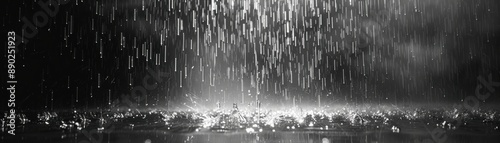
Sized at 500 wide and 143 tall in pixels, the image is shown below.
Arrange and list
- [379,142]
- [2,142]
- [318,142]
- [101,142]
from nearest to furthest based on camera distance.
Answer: [2,142] < [101,142] < [318,142] < [379,142]

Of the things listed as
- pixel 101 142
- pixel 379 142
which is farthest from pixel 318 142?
pixel 101 142

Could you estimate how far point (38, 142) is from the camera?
175 metres

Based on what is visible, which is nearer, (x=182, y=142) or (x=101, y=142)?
(x=101, y=142)

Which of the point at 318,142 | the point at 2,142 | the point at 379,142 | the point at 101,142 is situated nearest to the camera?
the point at 2,142

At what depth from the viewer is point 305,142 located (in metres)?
182

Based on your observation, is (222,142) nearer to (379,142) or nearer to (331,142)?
(331,142)

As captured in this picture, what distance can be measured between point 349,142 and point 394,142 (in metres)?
25.5

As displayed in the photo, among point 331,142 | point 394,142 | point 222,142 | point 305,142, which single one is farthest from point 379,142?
point 222,142

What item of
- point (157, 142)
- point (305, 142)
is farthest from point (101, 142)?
point (305, 142)

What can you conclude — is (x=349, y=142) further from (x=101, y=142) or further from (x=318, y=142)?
(x=101, y=142)

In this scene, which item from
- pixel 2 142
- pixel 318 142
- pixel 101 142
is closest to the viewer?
pixel 2 142

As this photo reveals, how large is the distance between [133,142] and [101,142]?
44.4ft

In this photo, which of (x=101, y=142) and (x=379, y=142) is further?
(x=379, y=142)

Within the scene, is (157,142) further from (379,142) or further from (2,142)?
(379,142)
